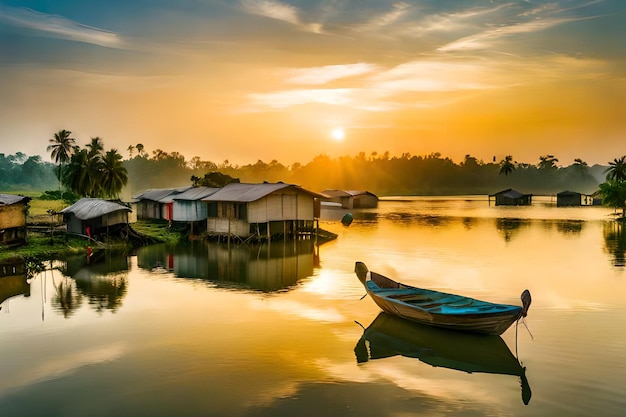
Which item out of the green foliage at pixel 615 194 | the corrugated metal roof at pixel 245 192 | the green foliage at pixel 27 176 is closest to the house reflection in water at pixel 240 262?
the corrugated metal roof at pixel 245 192

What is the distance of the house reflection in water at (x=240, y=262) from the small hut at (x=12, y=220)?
6978 mm

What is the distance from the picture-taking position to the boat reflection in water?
1407 centimetres

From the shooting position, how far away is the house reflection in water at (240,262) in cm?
2595

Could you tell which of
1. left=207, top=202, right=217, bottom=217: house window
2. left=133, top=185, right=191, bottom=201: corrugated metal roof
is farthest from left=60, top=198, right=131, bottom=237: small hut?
left=133, top=185, right=191, bottom=201: corrugated metal roof

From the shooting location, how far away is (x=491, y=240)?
134ft

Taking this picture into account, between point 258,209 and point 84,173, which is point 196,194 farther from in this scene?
point 84,173

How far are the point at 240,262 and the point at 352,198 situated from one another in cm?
5293

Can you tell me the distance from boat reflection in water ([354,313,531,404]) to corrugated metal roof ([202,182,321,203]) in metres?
21.1

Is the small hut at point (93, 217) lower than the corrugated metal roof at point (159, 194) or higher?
lower

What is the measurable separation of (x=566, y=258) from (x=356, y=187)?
13192 cm

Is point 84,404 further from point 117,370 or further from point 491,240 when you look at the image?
point 491,240

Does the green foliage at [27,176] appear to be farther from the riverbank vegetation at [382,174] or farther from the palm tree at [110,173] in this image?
the palm tree at [110,173]

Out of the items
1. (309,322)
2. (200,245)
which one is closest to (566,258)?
(309,322)

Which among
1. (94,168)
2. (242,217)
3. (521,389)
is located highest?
(94,168)
